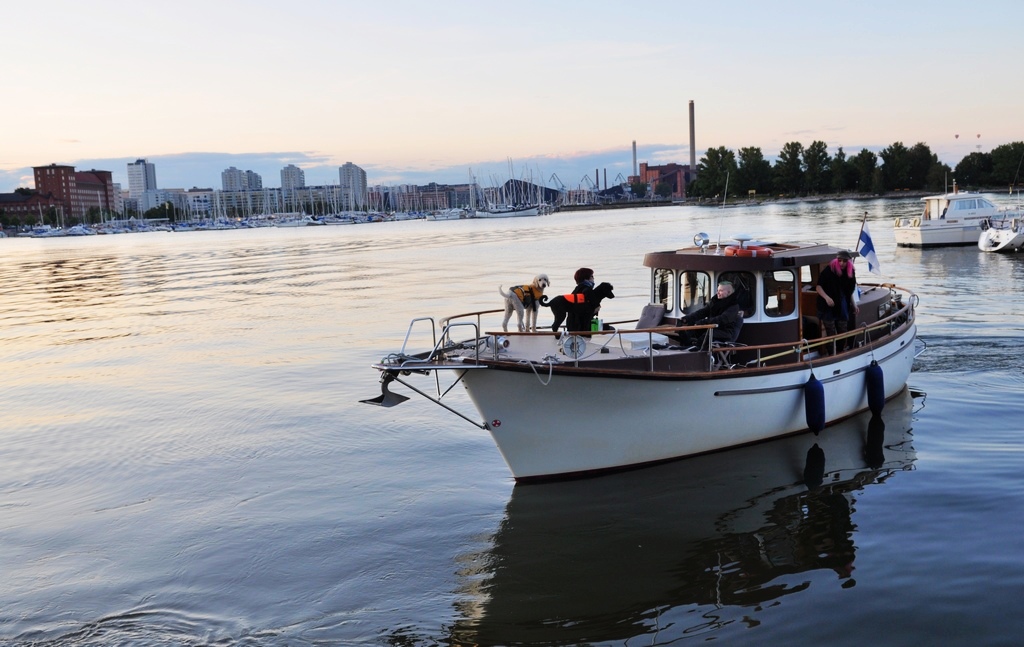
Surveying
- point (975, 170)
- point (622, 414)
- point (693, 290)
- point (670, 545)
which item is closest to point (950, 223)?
point (693, 290)

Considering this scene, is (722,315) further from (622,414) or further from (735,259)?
(622,414)

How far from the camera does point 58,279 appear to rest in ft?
193

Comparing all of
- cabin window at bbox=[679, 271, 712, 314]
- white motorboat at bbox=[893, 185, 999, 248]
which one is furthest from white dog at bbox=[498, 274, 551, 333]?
white motorboat at bbox=[893, 185, 999, 248]

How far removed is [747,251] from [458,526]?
20.0 ft

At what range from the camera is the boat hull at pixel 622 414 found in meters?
11.6

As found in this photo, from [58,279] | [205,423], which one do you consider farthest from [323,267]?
[205,423]

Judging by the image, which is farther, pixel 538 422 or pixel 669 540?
pixel 538 422

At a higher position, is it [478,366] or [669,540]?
[478,366]

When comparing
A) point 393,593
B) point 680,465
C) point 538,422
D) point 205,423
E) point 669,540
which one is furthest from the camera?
point 205,423

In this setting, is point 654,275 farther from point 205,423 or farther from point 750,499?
point 205,423

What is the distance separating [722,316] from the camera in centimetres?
1300

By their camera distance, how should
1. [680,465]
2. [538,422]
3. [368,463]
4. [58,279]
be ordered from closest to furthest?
1. [538,422]
2. [680,465]
3. [368,463]
4. [58,279]

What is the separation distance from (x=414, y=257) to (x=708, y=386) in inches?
2261

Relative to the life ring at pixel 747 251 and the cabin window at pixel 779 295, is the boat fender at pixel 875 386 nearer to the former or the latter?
the cabin window at pixel 779 295
